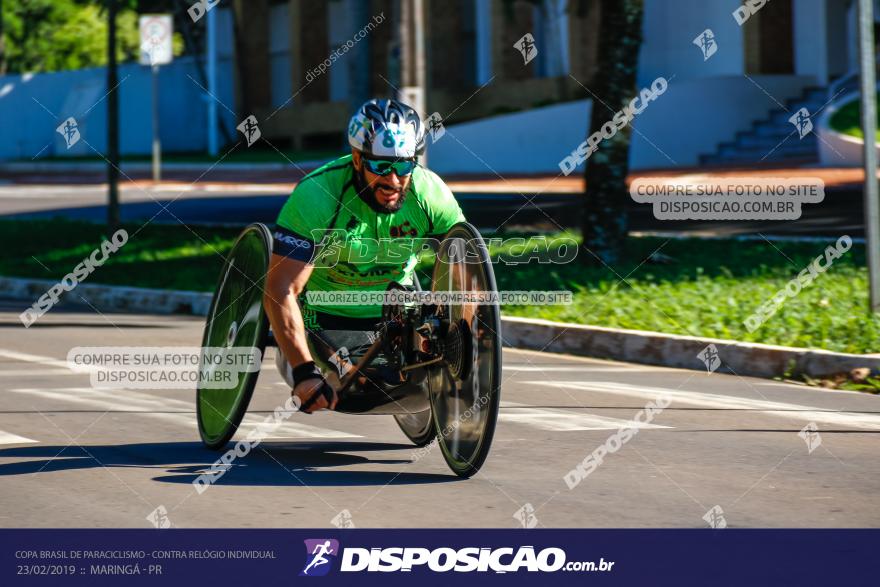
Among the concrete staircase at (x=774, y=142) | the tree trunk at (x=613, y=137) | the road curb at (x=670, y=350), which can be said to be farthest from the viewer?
the concrete staircase at (x=774, y=142)

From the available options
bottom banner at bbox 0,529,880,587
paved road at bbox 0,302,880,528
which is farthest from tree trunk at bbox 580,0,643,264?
bottom banner at bbox 0,529,880,587

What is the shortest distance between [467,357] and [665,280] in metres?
8.09

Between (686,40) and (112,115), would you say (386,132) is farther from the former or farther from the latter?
(686,40)

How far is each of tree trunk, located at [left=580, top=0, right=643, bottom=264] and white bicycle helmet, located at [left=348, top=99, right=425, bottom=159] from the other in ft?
29.6

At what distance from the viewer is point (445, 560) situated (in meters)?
5.55

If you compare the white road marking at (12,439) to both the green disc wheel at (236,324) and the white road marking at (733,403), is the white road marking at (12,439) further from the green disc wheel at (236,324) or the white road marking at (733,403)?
the white road marking at (733,403)

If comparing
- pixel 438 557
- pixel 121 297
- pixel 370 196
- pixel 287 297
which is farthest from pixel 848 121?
pixel 438 557

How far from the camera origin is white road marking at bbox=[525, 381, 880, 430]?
29.1 feet

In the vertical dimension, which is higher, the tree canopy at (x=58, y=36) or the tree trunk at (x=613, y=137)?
the tree canopy at (x=58, y=36)

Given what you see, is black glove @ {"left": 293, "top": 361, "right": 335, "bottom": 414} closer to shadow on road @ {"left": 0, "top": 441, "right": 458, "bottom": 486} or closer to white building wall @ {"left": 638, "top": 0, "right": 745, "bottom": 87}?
shadow on road @ {"left": 0, "top": 441, "right": 458, "bottom": 486}

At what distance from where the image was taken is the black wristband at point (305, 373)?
22.7 feet

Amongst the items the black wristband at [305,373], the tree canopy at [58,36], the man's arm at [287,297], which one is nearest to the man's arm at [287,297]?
the man's arm at [287,297]

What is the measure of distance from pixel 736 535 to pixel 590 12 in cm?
3126

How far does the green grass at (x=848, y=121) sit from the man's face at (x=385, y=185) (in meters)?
20.9
